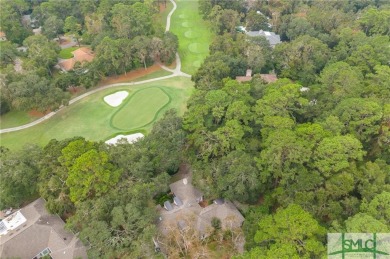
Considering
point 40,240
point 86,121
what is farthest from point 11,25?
point 40,240

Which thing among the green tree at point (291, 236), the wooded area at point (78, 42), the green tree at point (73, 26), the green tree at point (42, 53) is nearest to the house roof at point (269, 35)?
the wooded area at point (78, 42)

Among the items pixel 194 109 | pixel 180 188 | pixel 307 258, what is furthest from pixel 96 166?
pixel 307 258

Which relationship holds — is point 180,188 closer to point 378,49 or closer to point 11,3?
point 378,49

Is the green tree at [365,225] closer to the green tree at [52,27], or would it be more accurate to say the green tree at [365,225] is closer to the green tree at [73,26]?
the green tree at [73,26]

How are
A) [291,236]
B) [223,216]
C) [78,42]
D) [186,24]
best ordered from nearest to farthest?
[291,236]
[223,216]
[78,42]
[186,24]

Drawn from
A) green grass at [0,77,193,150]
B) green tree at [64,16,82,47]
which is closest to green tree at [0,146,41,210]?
green grass at [0,77,193,150]

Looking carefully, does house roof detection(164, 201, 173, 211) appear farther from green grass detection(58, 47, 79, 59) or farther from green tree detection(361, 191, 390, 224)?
green grass detection(58, 47, 79, 59)

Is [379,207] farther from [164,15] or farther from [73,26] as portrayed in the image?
[164,15]

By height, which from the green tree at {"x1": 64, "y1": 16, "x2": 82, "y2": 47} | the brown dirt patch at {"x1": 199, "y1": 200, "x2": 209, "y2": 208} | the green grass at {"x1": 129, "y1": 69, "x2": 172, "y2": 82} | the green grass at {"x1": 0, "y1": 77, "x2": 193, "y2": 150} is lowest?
the brown dirt patch at {"x1": 199, "y1": 200, "x2": 209, "y2": 208}
